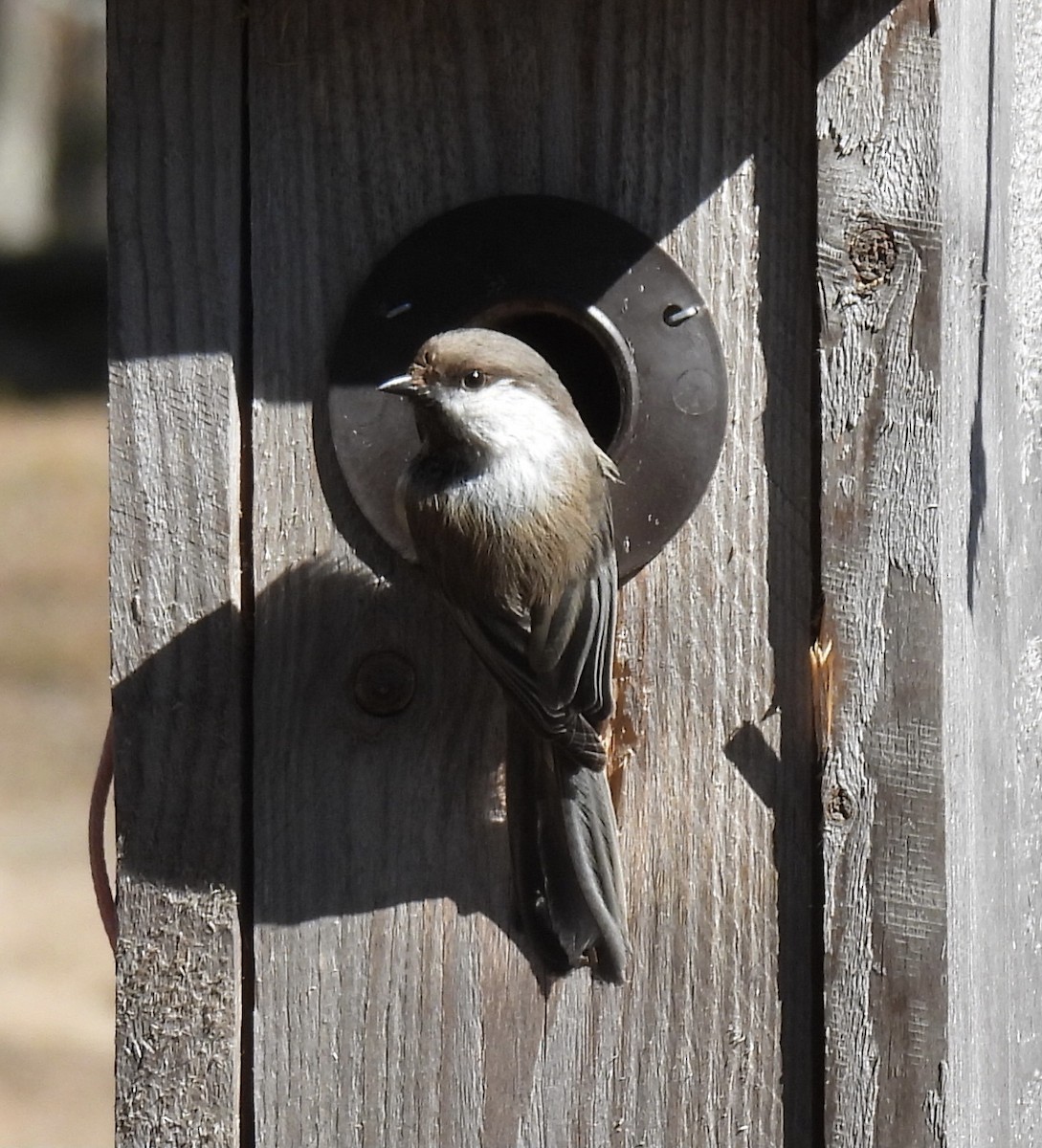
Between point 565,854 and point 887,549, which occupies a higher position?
point 887,549

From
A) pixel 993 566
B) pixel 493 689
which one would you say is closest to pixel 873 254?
pixel 993 566

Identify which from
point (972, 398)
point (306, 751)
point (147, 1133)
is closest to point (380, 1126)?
point (147, 1133)

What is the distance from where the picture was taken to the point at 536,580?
1845 mm

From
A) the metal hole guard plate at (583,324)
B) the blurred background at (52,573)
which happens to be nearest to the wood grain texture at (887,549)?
the metal hole guard plate at (583,324)

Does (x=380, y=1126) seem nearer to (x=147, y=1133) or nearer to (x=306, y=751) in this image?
(x=147, y=1133)

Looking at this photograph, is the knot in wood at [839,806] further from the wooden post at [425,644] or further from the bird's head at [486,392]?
the bird's head at [486,392]

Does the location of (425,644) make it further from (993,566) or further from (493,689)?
(993,566)

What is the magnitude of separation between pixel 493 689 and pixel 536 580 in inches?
7.0

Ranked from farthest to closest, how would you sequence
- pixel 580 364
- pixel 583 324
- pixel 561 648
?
pixel 580 364 → pixel 583 324 → pixel 561 648

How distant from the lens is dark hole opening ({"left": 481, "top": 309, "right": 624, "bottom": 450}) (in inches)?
82.1

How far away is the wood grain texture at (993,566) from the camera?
6.27ft

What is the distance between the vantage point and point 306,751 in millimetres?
1964

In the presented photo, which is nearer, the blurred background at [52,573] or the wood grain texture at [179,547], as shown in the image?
the wood grain texture at [179,547]

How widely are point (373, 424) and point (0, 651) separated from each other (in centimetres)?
693
